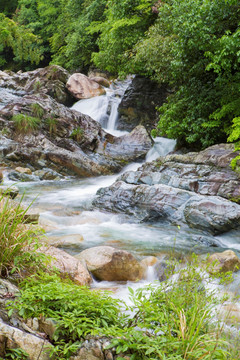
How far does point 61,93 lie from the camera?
18.9 meters

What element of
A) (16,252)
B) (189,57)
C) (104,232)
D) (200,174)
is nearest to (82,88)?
(189,57)

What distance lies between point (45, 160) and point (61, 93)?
8346 mm

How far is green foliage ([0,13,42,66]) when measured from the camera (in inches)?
974

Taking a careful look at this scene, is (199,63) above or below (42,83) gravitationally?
above

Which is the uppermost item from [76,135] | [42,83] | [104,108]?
[42,83]

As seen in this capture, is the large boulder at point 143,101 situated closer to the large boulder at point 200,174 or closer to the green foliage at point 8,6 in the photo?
the large boulder at point 200,174

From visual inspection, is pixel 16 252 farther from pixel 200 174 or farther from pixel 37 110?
pixel 37 110

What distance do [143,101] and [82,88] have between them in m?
4.65

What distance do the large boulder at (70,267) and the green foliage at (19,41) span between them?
84.0ft

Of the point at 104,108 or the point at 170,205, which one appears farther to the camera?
the point at 104,108

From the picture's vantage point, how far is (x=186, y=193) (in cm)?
741

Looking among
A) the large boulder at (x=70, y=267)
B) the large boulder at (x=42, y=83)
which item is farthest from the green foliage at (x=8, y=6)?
the large boulder at (x=70, y=267)

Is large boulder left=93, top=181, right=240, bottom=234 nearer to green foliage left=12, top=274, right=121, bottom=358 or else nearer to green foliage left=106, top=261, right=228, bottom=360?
green foliage left=106, top=261, right=228, bottom=360

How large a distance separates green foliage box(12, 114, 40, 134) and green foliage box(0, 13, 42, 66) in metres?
15.5
